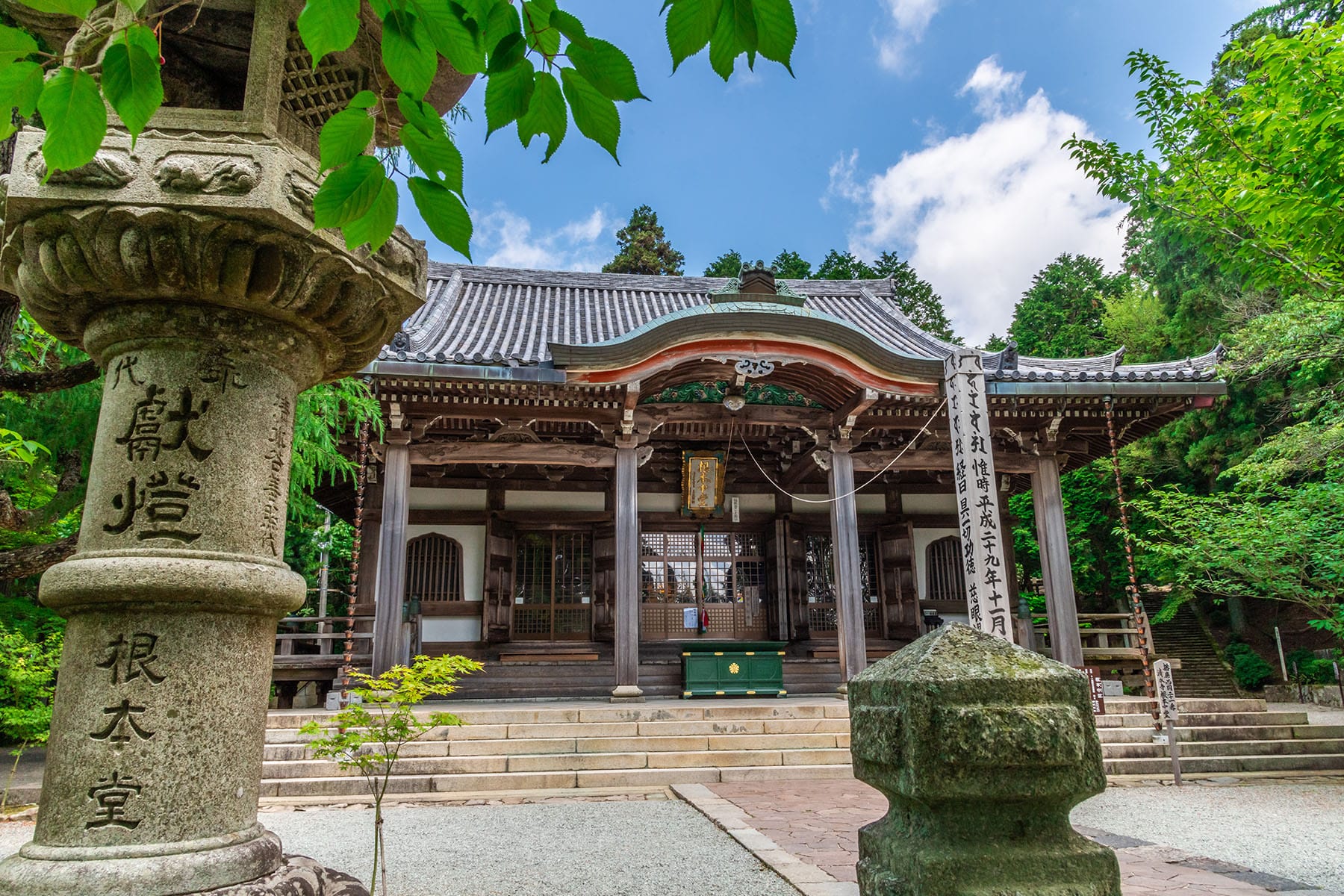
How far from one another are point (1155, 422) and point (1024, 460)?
1843 mm

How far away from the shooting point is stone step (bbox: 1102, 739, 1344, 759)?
329 inches

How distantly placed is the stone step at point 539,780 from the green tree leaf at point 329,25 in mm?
7061

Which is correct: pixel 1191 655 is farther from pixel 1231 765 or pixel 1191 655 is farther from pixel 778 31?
pixel 778 31

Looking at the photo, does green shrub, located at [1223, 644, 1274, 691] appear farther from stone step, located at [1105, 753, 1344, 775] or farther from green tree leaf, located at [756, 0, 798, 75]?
green tree leaf, located at [756, 0, 798, 75]

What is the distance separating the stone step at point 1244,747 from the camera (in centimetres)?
836

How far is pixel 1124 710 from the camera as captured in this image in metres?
9.31

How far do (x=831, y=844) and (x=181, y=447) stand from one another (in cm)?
424

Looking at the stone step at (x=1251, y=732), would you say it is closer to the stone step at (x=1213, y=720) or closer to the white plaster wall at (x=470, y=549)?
the stone step at (x=1213, y=720)

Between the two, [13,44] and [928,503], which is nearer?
[13,44]

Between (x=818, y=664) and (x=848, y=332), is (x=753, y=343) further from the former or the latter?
(x=818, y=664)

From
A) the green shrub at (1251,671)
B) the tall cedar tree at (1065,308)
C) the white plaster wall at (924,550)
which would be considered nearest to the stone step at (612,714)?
the white plaster wall at (924,550)

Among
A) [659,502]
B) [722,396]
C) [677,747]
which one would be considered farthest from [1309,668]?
[677,747]

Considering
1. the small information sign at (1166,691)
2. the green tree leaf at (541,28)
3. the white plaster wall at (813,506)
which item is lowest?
the small information sign at (1166,691)

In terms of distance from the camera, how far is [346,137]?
1.50 metres
